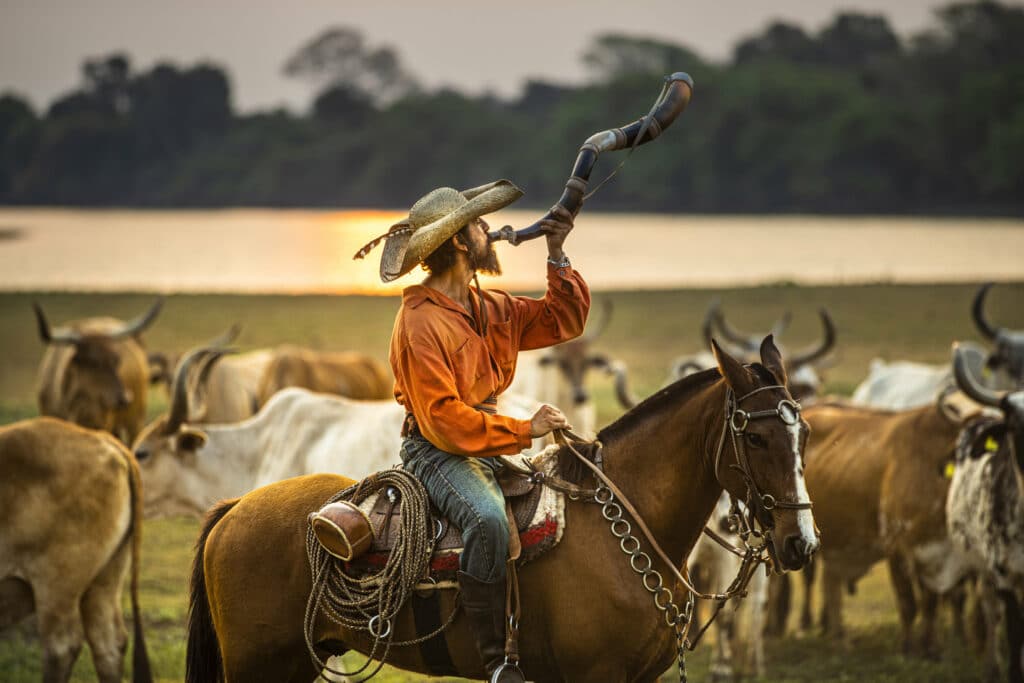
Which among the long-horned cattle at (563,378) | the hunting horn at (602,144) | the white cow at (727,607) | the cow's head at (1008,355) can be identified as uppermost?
the hunting horn at (602,144)

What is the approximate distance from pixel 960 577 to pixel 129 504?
5755 mm

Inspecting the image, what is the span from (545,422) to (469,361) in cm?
40

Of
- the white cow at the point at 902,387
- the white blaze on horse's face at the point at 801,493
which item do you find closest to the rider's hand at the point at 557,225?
the white blaze on horse's face at the point at 801,493

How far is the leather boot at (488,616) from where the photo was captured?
186 inches

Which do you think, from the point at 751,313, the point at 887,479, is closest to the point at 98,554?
the point at 887,479

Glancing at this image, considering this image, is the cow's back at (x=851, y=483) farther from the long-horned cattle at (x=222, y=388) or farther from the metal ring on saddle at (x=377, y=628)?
the metal ring on saddle at (x=377, y=628)

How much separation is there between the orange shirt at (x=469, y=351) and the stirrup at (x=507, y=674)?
30.5 inches

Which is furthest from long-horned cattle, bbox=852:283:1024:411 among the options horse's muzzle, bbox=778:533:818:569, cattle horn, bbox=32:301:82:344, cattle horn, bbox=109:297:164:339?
cattle horn, bbox=32:301:82:344

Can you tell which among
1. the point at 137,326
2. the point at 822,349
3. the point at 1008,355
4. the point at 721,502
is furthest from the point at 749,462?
the point at 137,326

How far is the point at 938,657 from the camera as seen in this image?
933 cm

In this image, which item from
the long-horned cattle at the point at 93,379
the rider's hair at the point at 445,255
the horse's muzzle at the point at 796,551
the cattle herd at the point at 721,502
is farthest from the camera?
the long-horned cattle at the point at 93,379

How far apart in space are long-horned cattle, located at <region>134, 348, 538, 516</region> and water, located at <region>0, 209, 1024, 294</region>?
75.4ft

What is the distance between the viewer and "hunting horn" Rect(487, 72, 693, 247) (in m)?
4.92

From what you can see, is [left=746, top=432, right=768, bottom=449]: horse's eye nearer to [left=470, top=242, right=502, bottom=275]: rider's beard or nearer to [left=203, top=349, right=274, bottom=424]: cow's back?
[left=470, top=242, right=502, bottom=275]: rider's beard
